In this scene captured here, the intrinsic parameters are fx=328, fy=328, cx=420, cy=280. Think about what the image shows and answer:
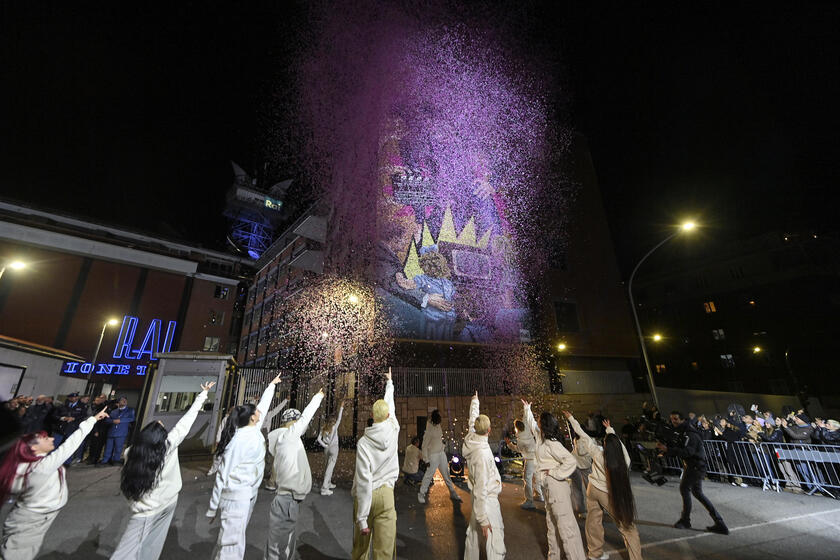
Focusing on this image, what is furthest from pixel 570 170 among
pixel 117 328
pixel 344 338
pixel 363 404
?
pixel 117 328

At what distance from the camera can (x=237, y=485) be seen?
3803 mm

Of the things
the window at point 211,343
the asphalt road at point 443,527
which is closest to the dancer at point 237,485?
the asphalt road at point 443,527

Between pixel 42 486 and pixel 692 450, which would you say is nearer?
pixel 42 486

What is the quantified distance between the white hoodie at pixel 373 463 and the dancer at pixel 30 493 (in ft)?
9.35

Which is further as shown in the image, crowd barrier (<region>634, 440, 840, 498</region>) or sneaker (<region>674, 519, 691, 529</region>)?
crowd barrier (<region>634, 440, 840, 498</region>)

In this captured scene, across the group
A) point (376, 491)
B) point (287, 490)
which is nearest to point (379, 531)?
point (376, 491)

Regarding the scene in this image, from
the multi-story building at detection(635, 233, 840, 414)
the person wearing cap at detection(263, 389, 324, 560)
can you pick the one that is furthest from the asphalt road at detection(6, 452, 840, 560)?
the multi-story building at detection(635, 233, 840, 414)

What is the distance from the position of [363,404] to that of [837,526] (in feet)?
43.3

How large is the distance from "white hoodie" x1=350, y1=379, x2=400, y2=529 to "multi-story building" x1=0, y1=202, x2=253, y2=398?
24.8 meters

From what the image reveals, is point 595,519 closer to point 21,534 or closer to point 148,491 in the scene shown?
point 148,491

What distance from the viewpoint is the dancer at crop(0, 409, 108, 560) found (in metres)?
3.26

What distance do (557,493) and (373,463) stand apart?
270 cm

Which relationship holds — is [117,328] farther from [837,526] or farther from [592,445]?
[837,526]

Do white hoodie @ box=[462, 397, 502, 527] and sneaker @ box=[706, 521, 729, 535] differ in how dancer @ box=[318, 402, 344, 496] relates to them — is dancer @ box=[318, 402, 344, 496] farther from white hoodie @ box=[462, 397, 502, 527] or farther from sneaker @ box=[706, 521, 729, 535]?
sneaker @ box=[706, 521, 729, 535]
